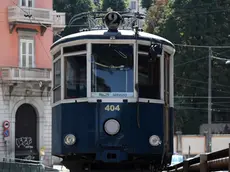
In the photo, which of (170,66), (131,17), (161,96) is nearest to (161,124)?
(161,96)

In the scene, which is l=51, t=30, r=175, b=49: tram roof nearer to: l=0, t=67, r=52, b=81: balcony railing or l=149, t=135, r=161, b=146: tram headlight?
l=149, t=135, r=161, b=146: tram headlight

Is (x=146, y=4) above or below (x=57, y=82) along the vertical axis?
above

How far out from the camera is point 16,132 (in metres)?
41.3

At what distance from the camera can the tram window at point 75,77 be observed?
13.0m

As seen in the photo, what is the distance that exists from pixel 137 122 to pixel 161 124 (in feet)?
1.65

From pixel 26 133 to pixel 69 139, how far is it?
95.4 ft

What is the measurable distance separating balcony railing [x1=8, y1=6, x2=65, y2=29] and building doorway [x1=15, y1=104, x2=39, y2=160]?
15.4ft

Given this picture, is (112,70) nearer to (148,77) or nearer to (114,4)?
(148,77)

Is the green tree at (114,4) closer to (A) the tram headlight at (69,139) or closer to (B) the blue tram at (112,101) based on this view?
(B) the blue tram at (112,101)

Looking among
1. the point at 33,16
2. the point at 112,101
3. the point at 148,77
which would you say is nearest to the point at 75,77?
the point at 112,101

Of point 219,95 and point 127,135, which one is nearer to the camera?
point 127,135

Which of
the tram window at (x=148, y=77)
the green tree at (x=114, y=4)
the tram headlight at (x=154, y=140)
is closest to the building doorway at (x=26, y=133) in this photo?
the green tree at (x=114, y=4)

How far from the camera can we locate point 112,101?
41.8 ft

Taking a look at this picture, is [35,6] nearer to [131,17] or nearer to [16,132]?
[16,132]
